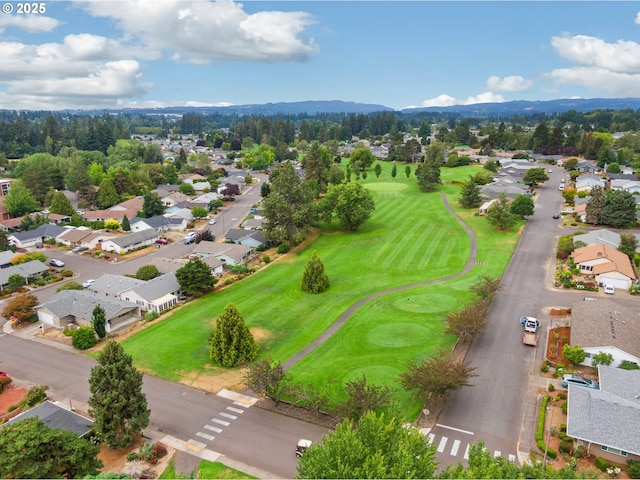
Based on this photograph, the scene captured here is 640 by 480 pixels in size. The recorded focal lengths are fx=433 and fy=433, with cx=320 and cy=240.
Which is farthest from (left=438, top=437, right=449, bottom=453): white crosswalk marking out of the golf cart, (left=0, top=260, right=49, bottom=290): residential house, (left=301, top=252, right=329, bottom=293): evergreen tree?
(left=0, top=260, right=49, bottom=290): residential house

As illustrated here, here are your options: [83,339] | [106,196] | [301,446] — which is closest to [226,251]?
[83,339]

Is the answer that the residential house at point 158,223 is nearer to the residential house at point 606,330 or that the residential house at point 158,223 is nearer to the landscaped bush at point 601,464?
the residential house at point 606,330

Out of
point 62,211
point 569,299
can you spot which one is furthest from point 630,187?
A: point 62,211

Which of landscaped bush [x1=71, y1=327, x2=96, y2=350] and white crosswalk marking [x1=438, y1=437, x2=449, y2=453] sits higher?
landscaped bush [x1=71, y1=327, x2=96, y2=350]

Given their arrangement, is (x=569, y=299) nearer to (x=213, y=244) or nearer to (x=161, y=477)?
(x=161, y=477)

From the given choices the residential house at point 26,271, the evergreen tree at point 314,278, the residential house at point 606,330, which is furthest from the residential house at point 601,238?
the residential house at point 26,271

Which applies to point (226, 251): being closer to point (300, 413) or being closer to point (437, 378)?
point (300, 413)

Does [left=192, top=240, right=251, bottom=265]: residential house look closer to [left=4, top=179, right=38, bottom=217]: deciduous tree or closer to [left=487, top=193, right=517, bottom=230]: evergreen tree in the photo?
[left=487, top=193, right=517, bottom=230]: evergreen tree
